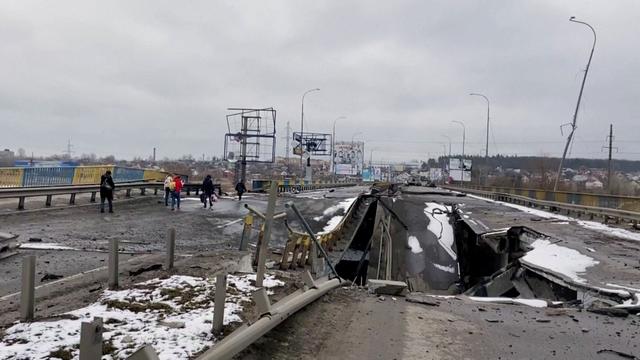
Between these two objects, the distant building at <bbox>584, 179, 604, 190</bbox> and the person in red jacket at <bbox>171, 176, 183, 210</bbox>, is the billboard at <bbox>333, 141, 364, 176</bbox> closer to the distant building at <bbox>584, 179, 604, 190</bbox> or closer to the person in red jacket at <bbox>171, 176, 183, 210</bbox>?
the distant building at <bbox>584, 179, 604, 190</bbox>

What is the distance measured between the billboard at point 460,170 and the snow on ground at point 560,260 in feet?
228

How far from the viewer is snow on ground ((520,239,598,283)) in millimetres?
9116

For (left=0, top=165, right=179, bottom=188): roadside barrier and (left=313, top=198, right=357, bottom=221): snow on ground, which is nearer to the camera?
(left=0, top=165, right=179, bottom=188): roadside barrier

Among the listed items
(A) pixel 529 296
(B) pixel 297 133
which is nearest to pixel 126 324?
(A) pixel 529 296

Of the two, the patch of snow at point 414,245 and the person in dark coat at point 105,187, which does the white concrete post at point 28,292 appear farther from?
the person in dark coat at point 105,187

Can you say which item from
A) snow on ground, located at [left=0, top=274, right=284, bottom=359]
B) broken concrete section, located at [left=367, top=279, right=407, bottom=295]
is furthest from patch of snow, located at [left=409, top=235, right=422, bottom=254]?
snow on ground, located at [left=0, top=274, right=284, bottom=359]

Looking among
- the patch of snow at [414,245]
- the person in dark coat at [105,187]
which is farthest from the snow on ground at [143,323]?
the person in dark coat at [105,187]

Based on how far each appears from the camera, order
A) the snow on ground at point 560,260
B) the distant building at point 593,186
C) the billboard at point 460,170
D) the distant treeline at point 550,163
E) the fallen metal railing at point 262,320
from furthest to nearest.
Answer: the billboard at point 460,170 → the distant treeline at point 550,163 → the distant building at point 593,186 → the snow on ground at point 560,260 → the fallen metal railing at point 262,320

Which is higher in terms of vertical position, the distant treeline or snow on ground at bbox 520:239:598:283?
the distant treeline

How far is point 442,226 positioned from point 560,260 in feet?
29.8

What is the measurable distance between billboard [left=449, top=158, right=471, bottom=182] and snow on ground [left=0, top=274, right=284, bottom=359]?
3018 inches

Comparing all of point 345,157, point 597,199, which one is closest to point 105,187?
point 597,199

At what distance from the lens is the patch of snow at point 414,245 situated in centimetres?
1681

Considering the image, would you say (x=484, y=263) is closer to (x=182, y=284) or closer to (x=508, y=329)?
(x=508, y=329)
